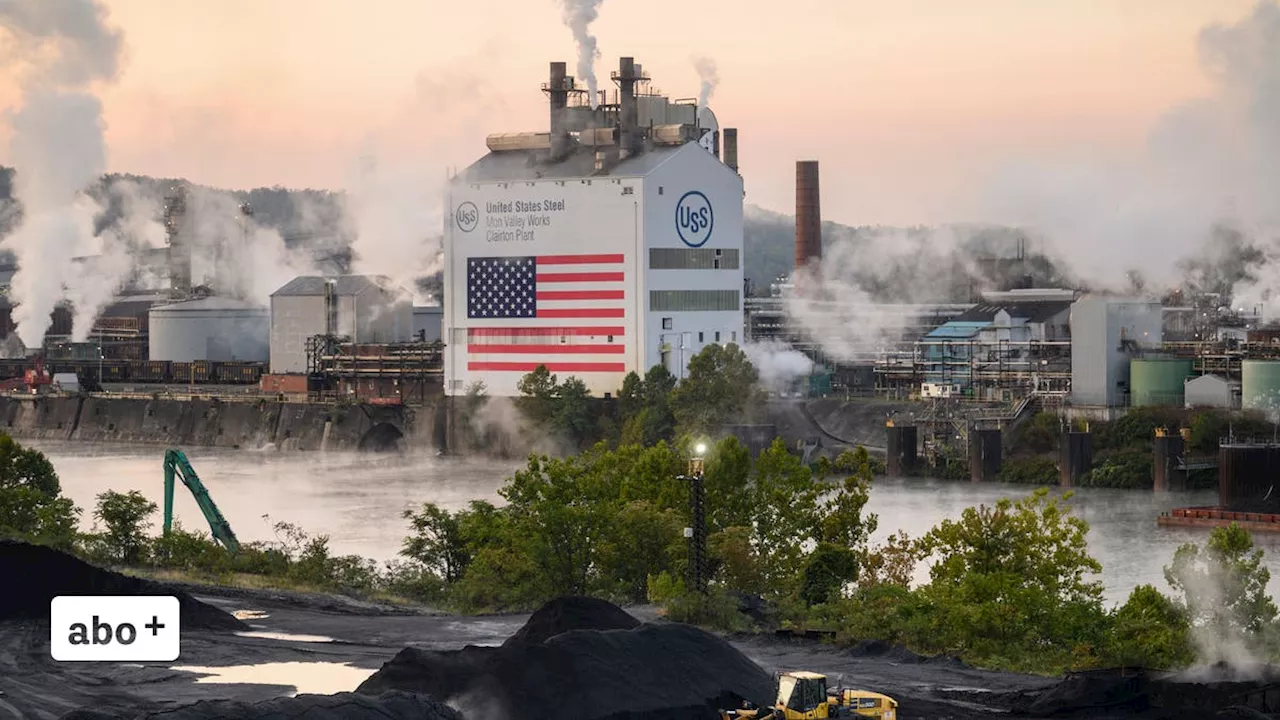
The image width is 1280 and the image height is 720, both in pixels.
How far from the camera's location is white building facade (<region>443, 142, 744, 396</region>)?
72.2 meters

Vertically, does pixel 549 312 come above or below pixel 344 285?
below

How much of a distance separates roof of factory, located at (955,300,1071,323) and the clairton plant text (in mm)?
19780

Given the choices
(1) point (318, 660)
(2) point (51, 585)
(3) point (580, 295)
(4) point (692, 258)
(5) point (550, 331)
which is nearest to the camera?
(1) point (318, 660)

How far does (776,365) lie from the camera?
8250 centimetres

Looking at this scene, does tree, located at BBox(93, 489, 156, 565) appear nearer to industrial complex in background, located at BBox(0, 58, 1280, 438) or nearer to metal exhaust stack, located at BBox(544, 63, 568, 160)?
industrial complex in background, located at BBox(0, 58, 1280, 438)

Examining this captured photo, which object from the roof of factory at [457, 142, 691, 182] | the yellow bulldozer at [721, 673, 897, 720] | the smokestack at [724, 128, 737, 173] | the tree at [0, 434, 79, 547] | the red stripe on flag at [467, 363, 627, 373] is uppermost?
the smokestack at [724, 128, 737, 173]

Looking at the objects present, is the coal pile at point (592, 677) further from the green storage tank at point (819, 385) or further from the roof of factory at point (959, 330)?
the roof of factory at point (959, 330)

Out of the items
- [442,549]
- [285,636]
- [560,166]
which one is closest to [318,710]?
[285,636]

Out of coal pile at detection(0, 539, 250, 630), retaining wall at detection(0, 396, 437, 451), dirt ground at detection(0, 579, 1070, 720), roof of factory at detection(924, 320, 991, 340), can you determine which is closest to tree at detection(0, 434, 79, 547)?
coal pile at detection(0, 539, 250, 630)

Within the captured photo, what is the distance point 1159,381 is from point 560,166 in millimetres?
21843

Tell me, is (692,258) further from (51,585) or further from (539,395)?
(51,585)

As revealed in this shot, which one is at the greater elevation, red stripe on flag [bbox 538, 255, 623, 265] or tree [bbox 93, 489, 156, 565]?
red stripe on flag [bbox 538, 255, 623, 265]

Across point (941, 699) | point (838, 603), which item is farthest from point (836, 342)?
point (941, 699)

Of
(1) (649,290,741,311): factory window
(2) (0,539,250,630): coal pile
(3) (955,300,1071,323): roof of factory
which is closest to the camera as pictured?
(2) (0,539,250,630): coal pile
